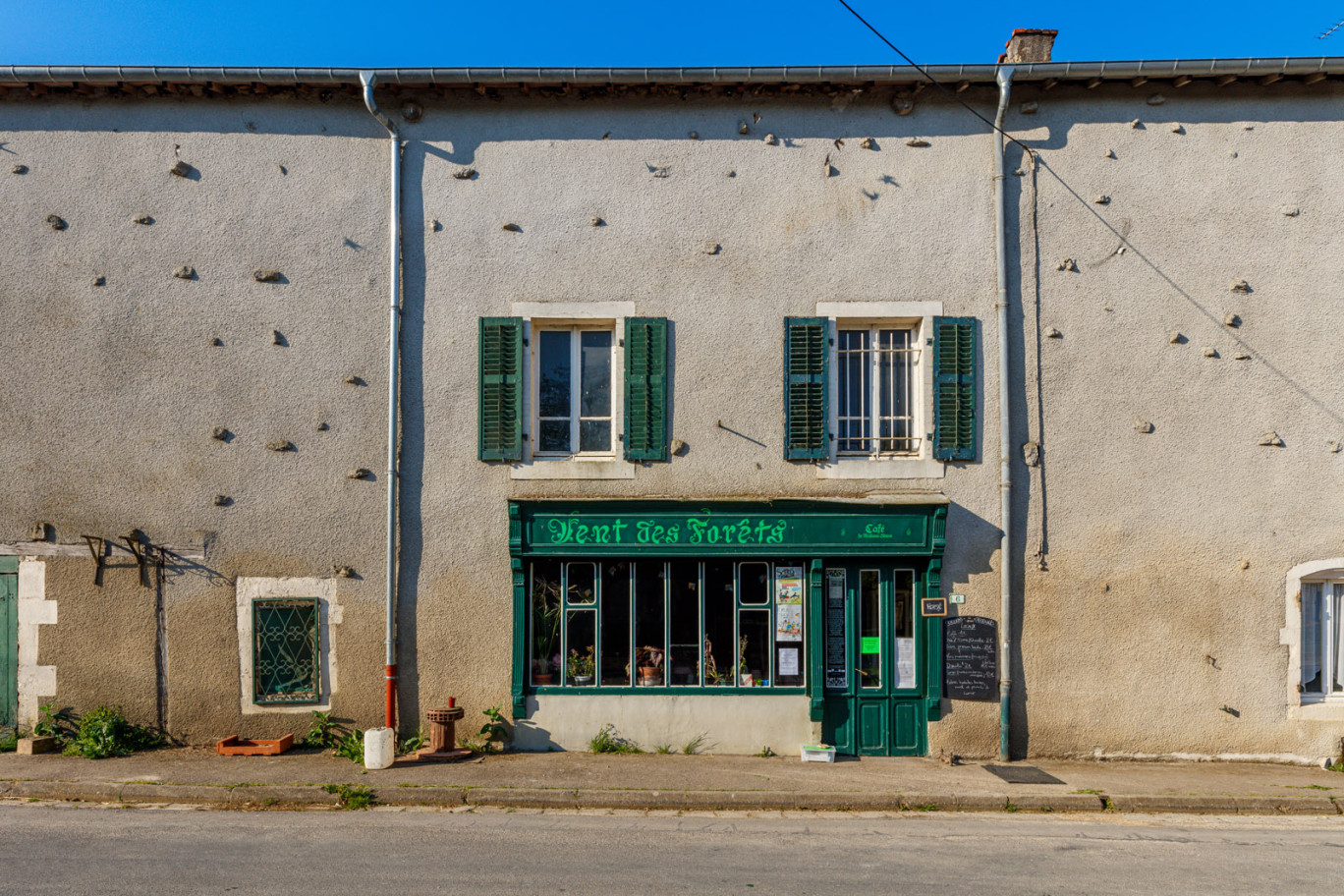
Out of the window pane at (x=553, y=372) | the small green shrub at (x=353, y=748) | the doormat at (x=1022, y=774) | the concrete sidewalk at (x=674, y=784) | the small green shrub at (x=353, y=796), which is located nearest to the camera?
the small green shrub at (x=353, y=796)

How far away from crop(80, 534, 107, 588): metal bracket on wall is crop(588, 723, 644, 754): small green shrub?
512 cm

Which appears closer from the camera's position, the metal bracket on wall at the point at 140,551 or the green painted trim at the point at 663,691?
the metal bracket on wall at the point at 140,551

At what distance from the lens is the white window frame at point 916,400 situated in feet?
26.8

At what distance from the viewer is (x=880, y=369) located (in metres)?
8.45

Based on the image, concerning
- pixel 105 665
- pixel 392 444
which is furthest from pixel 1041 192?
pixel 105 665

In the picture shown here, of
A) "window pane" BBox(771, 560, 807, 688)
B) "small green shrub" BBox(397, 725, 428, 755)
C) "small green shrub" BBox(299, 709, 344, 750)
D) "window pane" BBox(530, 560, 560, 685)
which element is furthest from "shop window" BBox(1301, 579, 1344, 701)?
"small green shrub" BBox(299, 709, 344, 750)

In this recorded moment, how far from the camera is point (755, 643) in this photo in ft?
27.1

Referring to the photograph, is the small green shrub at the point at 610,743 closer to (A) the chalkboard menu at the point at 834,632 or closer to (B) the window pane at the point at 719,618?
(B) the window pane at the point at 719,618

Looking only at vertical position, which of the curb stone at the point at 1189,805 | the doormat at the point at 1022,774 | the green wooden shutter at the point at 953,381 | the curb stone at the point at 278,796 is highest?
the green wooden shutter at the point at 953,381

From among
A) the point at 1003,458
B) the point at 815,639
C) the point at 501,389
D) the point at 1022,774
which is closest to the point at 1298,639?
the point at 1022,774

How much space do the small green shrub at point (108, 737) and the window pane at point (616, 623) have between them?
4.45m

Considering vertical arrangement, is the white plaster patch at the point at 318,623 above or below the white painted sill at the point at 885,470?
below

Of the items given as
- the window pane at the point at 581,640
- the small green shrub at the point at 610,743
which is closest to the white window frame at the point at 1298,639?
the small green shrub at the point at 610,743

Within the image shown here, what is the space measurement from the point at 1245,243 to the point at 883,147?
12.2 ft
